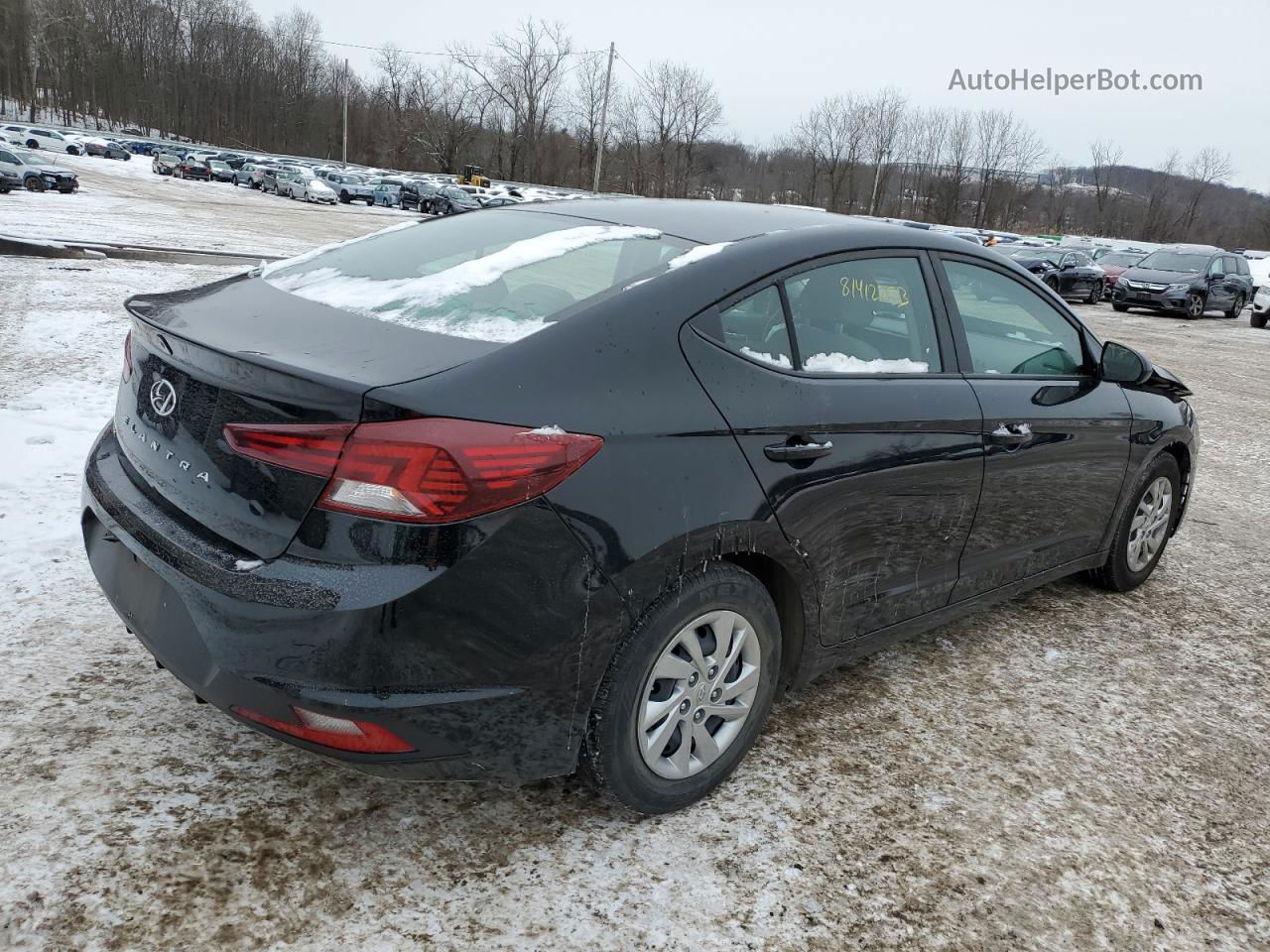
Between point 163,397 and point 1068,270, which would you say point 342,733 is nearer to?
point 163,397

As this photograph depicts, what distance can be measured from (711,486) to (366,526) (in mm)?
845

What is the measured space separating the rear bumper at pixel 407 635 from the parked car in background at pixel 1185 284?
2400 centimetres

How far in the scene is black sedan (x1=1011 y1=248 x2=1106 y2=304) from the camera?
78.7 feet

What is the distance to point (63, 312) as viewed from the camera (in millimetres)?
8820

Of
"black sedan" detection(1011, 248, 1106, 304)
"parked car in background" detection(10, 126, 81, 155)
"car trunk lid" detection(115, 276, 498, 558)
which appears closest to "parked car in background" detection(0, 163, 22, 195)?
"black sedan" detection(1011, 248, 1106, 304)

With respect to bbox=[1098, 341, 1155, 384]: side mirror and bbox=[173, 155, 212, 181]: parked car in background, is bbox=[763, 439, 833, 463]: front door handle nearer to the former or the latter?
bbox=[1098, 341, 1155, 384]: side mirror

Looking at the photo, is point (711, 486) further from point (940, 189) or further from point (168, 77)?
point (168, 77)

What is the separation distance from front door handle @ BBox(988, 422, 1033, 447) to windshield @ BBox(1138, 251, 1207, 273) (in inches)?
918

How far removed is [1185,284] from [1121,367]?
21.9 metres

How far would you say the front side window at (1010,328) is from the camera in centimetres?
341

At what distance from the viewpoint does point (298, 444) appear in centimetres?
208

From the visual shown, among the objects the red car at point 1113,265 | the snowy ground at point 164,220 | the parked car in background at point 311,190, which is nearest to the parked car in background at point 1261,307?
the red car at point 1113,265

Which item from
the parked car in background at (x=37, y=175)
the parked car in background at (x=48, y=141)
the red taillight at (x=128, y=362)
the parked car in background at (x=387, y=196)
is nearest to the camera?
the red taillight at (x=128, y=362)

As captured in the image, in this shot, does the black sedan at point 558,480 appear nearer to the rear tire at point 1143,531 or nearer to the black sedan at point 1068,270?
the rear tire at point 1143,531
